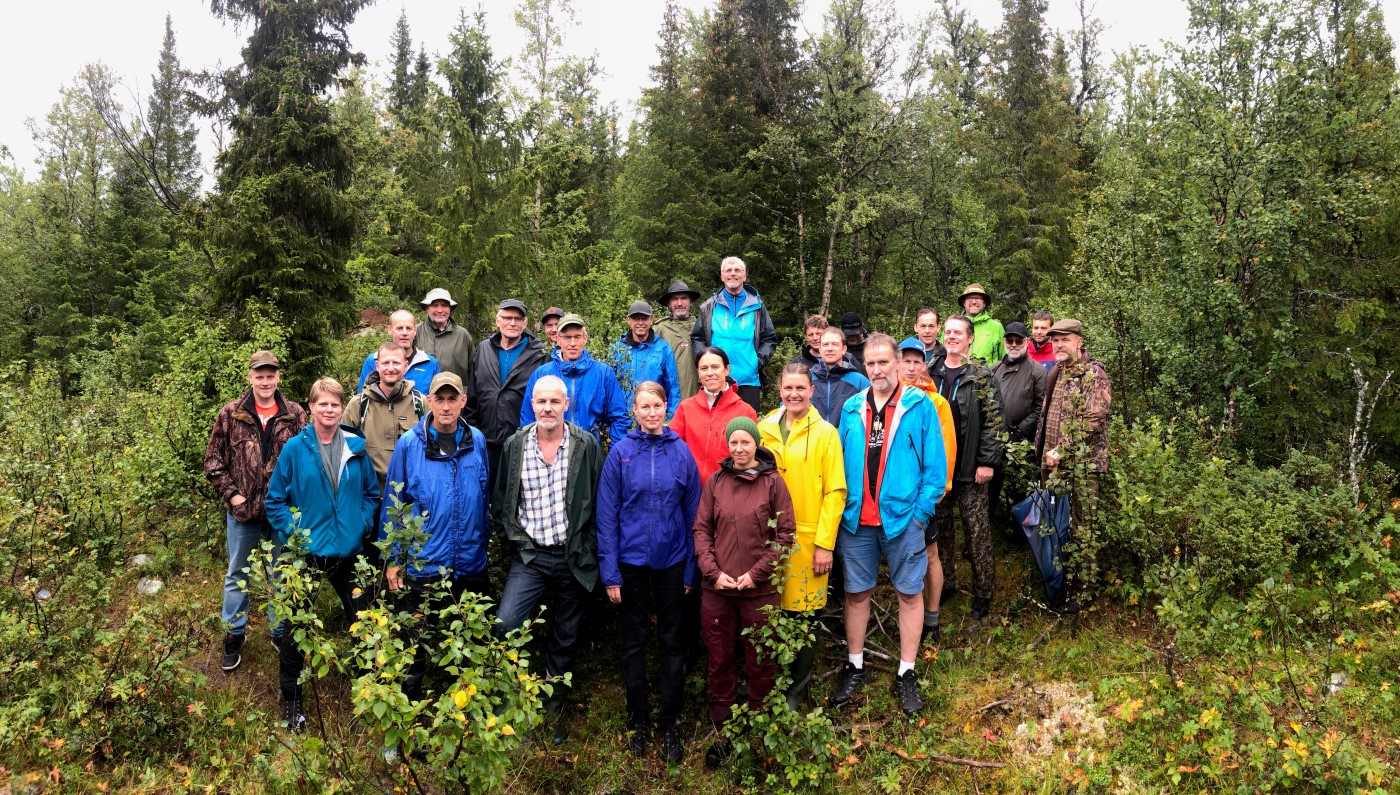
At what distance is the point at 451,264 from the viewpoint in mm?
11758

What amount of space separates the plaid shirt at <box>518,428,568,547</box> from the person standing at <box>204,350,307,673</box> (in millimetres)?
1834

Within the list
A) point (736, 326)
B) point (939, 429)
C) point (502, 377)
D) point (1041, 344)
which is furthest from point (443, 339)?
point (1041, 344)

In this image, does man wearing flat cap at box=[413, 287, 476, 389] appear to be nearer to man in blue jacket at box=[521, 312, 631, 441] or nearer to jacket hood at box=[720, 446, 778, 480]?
man in blue jacket at box=[521, 312, 631, 441]

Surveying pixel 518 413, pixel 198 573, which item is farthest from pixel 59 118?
pixel 518 413

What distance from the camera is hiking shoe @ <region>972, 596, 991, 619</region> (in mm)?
5676

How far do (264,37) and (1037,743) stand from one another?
Result: 48.6ft

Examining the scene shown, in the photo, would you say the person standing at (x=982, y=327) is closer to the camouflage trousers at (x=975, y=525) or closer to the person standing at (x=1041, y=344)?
the person standing at (x=1041, y=344)

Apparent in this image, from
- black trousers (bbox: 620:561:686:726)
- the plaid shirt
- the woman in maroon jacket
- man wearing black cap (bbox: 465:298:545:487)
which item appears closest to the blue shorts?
the woman in maroon jacket

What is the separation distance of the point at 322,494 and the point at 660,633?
2411 millimetres

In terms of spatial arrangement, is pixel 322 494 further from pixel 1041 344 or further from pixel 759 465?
pixel 1041 344

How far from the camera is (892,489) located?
182 inches

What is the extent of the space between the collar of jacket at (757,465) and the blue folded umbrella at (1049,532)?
2320mm

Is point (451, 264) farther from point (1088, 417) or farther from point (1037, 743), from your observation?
point (1037, 743)

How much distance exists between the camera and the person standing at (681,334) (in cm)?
672
